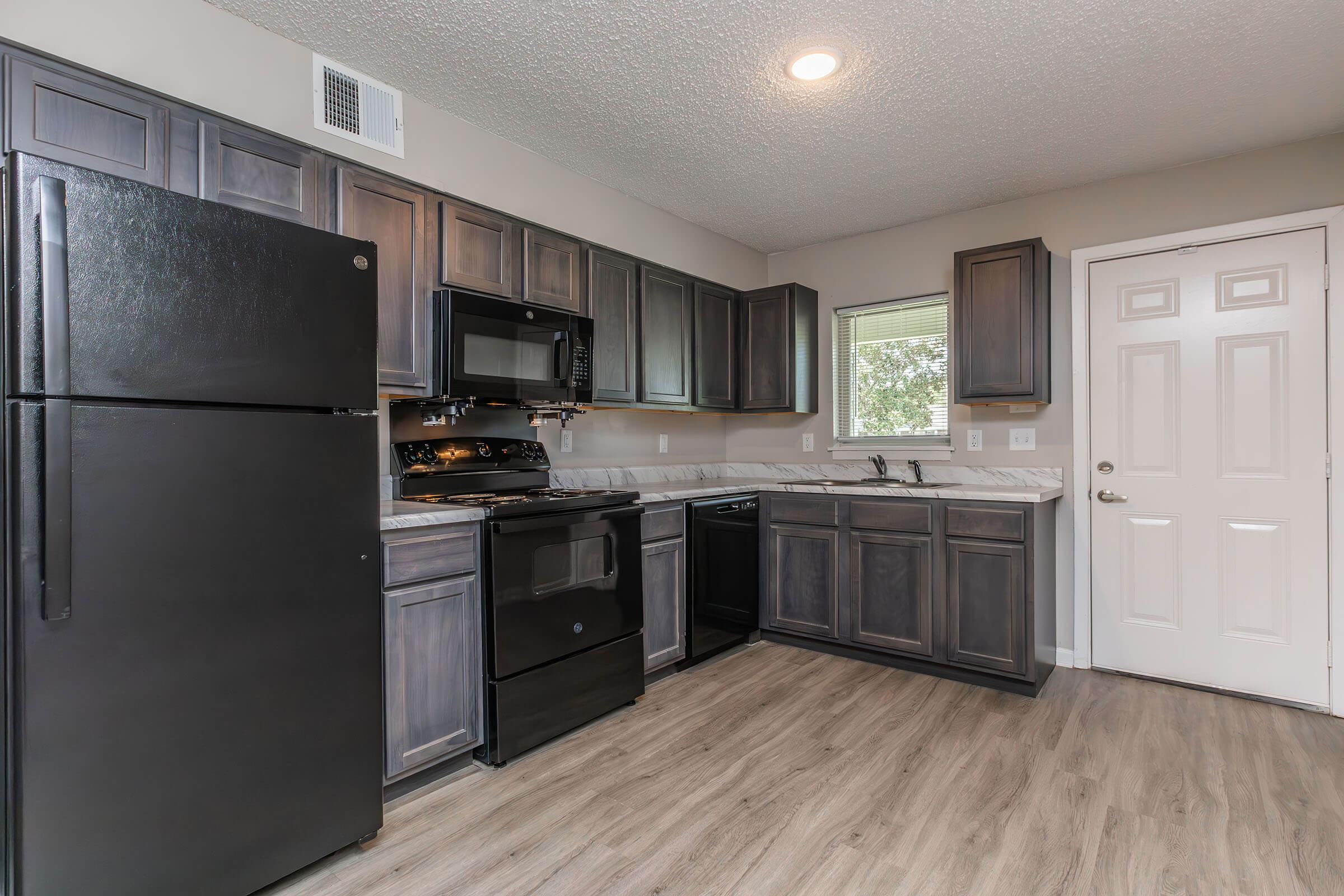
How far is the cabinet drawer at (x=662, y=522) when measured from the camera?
10.1ft

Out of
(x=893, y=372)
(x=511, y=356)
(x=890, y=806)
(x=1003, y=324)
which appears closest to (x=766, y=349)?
(x=893, y=372)

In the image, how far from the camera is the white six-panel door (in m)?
2.92

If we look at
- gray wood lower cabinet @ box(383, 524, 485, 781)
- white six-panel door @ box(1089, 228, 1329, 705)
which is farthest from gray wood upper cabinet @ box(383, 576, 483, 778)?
white six-panel door @ box(1089, 228, 1329, 705)

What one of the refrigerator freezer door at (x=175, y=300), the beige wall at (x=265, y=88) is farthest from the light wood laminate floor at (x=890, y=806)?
the beige wall at (x=265, y=88)

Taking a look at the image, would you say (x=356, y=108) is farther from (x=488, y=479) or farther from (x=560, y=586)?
(x=560, y=586)

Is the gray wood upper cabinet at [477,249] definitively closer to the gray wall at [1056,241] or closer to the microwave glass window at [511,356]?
the microwave glass window at [511,356]

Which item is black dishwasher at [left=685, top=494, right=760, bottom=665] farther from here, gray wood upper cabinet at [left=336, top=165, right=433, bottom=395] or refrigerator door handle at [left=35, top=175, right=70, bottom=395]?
refrigerator door handle at [left=35, top=175, right=70, bottom=395]

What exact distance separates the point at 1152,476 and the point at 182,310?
391cm

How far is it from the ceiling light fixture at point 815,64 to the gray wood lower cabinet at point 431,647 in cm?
198

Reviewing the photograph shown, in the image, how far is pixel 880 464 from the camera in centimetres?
392

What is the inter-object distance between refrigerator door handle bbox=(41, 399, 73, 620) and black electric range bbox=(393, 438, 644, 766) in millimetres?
1146

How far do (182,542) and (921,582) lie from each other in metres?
2.98

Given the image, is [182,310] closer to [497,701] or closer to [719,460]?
[497,701]

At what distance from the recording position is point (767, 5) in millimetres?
2068
